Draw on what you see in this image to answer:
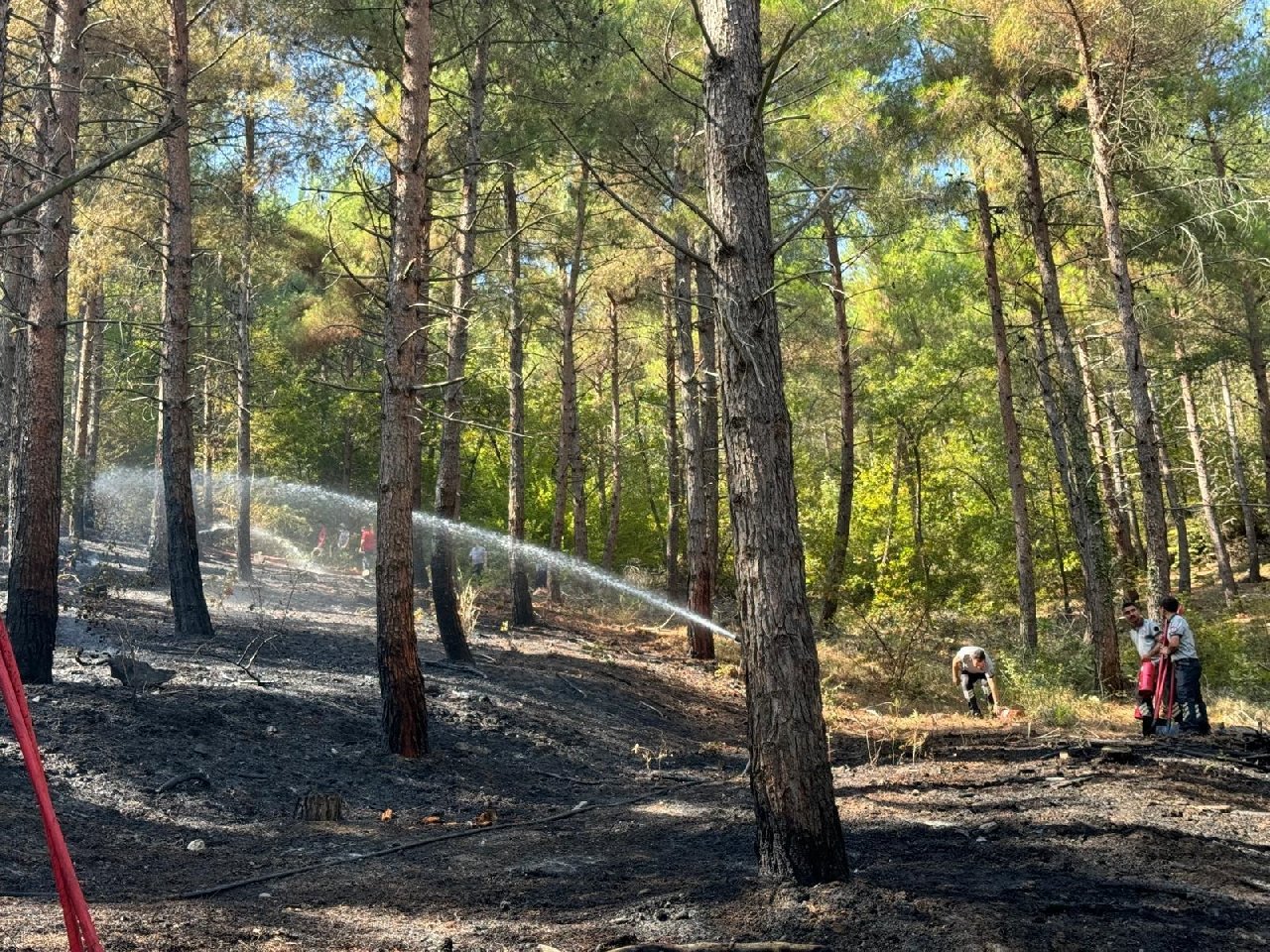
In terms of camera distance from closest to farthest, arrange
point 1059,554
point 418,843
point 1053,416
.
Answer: point 418,843
point 1053,416
point 1059,554

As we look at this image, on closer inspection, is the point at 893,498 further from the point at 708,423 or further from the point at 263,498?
the point at 263,498

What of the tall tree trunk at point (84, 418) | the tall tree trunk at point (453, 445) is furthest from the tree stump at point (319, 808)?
the tall tree trunk at point (84, 418)

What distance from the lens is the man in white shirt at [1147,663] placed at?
10938mm

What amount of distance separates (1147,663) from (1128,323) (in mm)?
4106

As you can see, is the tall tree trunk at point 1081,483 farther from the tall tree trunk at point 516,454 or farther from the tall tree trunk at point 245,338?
the tall tree trunk at point 245,338

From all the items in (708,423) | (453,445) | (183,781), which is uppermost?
(708,423)

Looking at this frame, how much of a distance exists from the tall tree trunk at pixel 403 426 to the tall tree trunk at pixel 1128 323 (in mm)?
7901

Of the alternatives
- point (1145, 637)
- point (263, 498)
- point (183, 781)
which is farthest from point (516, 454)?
point (263, 498)

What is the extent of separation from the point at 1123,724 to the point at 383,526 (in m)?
8.59

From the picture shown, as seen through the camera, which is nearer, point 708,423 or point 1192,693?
point 1192,693

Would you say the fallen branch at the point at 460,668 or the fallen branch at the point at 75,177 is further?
the fallen branch at the point at 460,668

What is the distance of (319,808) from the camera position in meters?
7.82

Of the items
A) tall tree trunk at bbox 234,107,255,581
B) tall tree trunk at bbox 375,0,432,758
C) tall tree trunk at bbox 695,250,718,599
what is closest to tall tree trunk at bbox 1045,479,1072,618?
tall tree trunk at bbox 695,250,718,599

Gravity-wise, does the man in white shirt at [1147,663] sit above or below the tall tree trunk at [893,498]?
below
